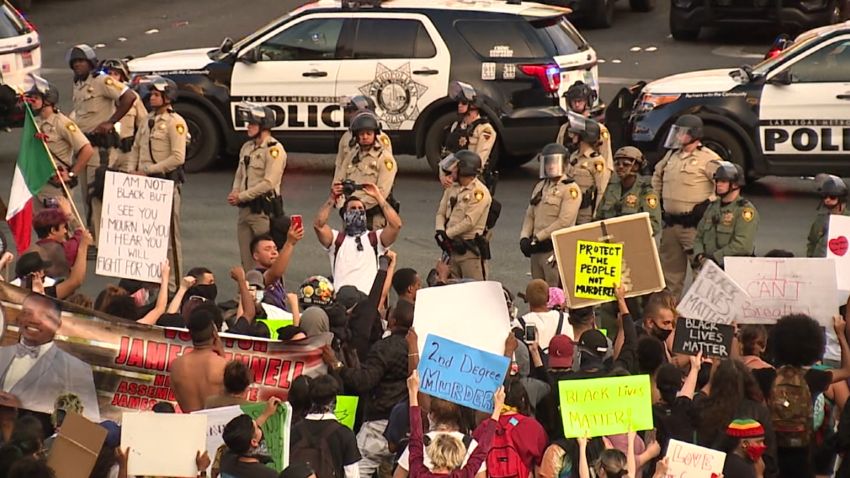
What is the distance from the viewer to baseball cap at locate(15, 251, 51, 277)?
10.4 meters

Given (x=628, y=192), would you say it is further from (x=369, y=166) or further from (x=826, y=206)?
(x=369, y=166)

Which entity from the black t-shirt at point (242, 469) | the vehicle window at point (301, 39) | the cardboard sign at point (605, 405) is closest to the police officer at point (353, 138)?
the vehicle window at point (301, 39)

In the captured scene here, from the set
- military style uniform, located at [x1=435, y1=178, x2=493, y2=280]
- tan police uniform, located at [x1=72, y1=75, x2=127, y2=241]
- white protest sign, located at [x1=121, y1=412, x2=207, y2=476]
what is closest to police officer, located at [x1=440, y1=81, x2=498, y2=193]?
military style uniform, located at [x1=435, y1=178, x2=493, y2=280]

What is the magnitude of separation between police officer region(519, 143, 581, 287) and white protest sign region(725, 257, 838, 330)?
2.97 m

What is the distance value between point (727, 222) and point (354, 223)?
2.68 m

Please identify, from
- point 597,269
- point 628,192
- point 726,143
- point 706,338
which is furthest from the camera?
point 726,143

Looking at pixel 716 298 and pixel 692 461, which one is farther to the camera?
pixel 716 298

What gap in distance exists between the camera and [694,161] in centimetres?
1363

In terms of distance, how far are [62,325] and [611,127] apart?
9.64 metres

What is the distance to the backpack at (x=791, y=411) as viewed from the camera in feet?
28.7

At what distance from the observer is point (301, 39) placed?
17875 millimetres

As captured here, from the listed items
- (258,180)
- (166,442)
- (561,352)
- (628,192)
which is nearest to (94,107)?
(258,180)

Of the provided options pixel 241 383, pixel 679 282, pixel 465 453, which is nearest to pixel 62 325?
pixel 241 383

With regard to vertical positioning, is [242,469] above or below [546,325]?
above
